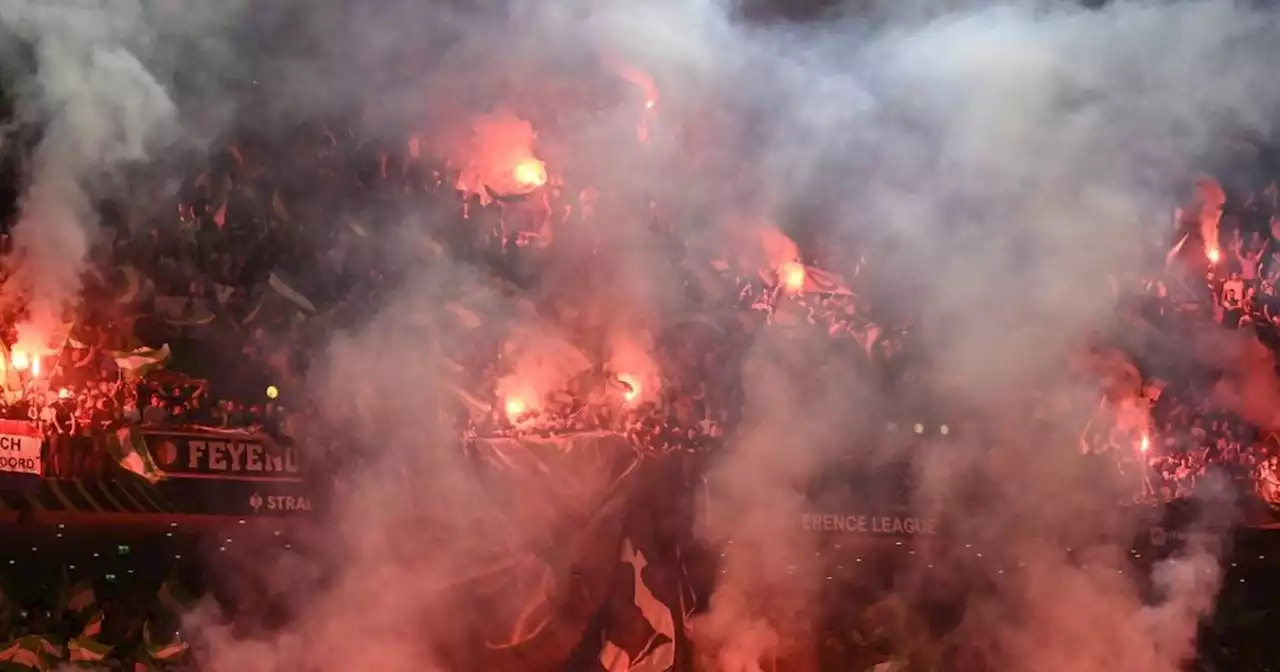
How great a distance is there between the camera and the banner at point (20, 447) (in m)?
3.55

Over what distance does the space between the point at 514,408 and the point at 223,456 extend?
1011 mm

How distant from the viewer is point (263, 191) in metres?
4.11

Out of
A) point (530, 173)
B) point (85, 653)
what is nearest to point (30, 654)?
point (85, 653)

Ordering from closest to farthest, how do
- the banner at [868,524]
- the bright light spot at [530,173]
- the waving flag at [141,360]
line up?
the waving flag at [141,360] < the bright light spot at [530,173] < the banner at [868,524]

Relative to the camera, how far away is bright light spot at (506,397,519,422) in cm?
433

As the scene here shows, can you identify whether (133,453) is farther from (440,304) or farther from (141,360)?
(440,304)

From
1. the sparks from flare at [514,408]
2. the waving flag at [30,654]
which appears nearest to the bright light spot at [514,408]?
the sparks from flare at [514,408]

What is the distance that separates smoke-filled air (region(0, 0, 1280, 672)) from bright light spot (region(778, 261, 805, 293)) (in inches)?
0.4

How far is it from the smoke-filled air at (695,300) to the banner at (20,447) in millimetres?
419

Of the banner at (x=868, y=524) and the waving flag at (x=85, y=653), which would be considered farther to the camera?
the banner at (x=868, y=524)

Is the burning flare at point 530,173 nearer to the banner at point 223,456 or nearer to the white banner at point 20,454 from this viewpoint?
the banner at point 223,456

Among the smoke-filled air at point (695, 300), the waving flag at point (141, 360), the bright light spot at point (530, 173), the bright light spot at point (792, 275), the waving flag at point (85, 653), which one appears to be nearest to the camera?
the waving flag at point (85, 653)

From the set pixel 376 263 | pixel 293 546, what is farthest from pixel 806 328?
pixel 293 546

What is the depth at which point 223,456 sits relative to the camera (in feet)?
12.8
